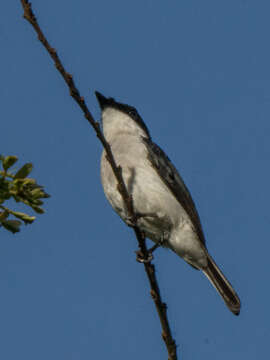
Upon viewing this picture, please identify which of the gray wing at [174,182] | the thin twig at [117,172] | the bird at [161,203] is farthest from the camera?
the gray wing at [174,182]

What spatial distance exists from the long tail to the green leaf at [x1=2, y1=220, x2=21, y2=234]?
4.46 meters

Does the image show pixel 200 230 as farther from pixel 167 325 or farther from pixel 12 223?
pixel 12 223

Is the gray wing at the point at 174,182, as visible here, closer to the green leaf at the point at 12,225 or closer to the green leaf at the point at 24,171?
the green leaf at the point at 24,171

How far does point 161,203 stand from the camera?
7.18m

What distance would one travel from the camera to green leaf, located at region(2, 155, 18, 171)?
2873mm

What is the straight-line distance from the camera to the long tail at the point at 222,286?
22.3 feet

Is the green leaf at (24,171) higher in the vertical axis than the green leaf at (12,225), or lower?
higher

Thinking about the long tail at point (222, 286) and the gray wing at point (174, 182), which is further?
the gray wing at point (174, 182)

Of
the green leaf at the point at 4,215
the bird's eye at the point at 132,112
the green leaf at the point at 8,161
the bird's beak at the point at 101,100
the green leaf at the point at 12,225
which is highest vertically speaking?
the bird's eye at the point at 132,112

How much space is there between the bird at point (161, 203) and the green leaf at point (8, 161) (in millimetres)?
4019

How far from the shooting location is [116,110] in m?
→ 8.75

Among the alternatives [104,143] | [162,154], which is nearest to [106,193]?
[162,154]

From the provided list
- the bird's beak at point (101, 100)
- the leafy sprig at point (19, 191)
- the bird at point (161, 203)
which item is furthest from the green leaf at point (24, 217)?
the bird's beak at point (101, 100)

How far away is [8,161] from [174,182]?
487 centimetres
